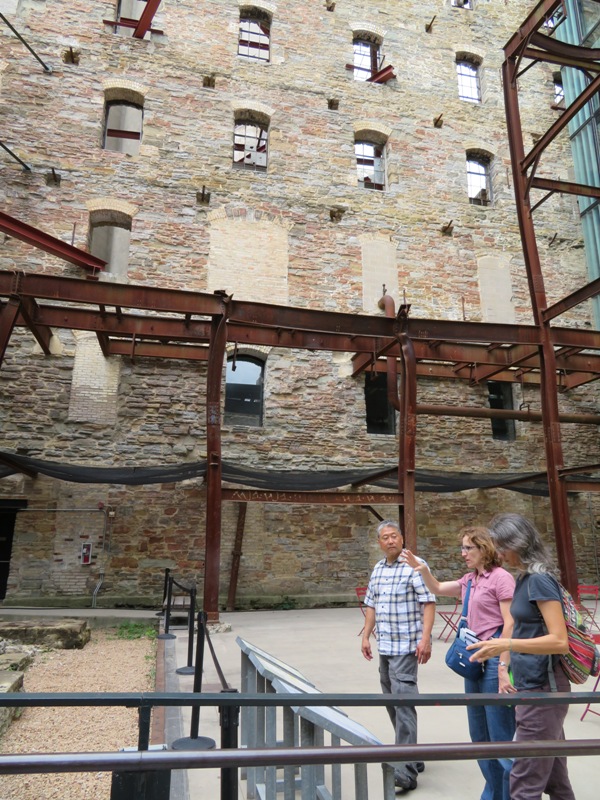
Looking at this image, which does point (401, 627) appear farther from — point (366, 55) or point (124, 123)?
point (124, 123)

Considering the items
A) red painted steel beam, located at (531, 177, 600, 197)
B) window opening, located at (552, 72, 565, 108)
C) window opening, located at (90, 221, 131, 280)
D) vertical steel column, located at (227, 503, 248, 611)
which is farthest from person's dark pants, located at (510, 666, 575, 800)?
window opening, located at (552, 72, 565, 108)

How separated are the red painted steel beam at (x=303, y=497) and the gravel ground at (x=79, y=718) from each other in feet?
7.73

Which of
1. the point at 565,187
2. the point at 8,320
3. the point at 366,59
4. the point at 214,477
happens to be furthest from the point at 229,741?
the point at 366,59

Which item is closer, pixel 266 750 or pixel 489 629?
pixel 266 750

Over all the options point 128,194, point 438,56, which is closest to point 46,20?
point 128,194

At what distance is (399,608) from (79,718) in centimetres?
323

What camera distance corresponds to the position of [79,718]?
4.81 metres

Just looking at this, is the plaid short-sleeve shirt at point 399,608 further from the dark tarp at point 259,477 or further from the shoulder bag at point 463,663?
the dark tarp at point 259,477

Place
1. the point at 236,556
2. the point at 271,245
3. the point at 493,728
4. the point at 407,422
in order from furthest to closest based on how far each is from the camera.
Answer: the point at 271,245
the point at 236,556
the point at 407,422
the point at 493,728

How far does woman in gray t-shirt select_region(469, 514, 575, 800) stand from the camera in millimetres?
2324

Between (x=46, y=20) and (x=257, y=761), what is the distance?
16.8 meters

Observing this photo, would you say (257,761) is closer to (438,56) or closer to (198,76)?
(198,76)

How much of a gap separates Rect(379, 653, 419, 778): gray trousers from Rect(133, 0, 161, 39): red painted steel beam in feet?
50.2

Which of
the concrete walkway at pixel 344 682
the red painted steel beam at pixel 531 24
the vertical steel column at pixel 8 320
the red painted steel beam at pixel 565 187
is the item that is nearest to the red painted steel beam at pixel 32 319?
the vertical steel column at pixel 8 320
